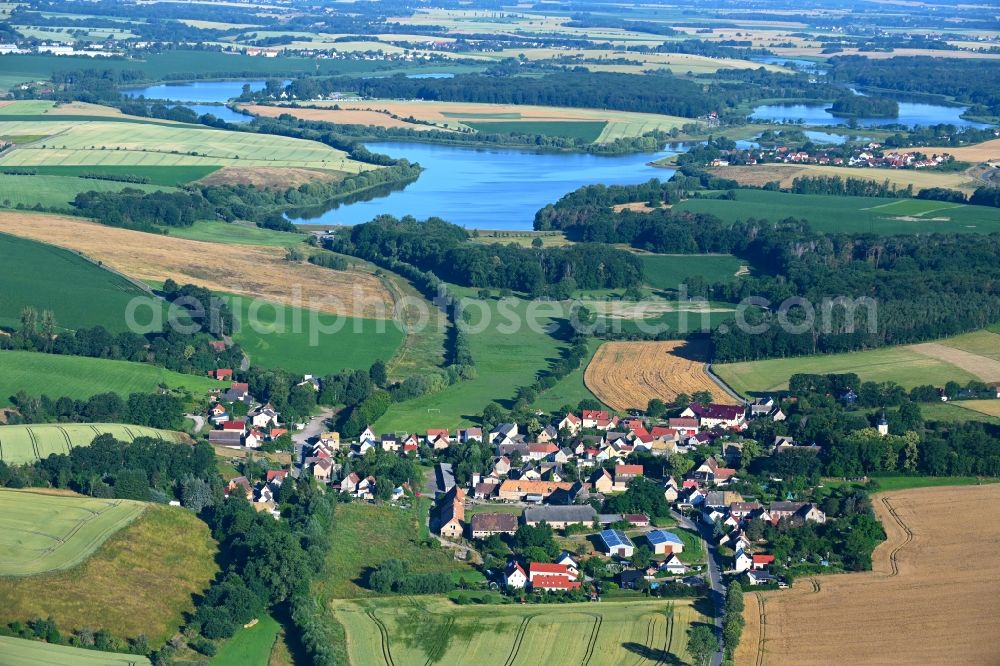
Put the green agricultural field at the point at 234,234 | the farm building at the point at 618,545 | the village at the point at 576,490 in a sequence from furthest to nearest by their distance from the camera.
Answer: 1. the green agricultural field at the point at 234,234
2. the farm building at the point at 618,545
3. the village at the point at 576,490

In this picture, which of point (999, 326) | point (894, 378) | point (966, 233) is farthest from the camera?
point (966, 233)

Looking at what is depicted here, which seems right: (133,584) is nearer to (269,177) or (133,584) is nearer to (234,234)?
(234,234)

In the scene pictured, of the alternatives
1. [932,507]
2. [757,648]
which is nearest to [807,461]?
[932,507]

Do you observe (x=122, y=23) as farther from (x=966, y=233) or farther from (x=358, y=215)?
(x=966, y=233)

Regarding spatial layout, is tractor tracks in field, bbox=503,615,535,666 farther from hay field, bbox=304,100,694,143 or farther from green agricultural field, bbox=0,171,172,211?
hay field, bbox=304,100,694,143

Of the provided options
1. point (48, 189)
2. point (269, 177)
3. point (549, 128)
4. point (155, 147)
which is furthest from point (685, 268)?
point (549, 128)

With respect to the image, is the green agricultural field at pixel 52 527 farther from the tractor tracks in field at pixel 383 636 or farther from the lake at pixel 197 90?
the lake at pixel 197 90

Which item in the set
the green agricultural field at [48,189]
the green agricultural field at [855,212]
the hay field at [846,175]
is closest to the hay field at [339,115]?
the hay field at [846,175]

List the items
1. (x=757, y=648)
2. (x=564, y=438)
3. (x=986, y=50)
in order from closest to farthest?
(x=757, y=648), (x=564, y=438), (x=986, y=50)
